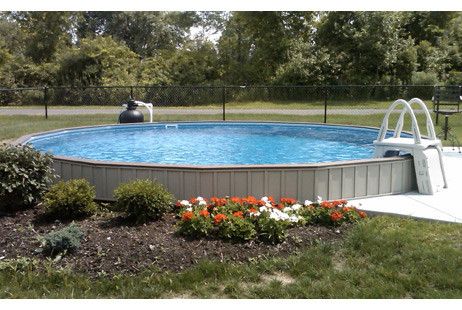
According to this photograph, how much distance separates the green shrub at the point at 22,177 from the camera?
19.1ft

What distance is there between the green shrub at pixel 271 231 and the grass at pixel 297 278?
31 centimetres

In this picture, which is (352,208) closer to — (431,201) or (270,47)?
(431,201)

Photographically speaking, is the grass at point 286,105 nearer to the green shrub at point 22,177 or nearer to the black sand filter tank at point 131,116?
the black sand filter tank at point 131,116

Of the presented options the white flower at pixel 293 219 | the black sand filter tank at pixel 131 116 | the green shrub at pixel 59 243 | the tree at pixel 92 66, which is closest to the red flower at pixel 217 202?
the white flower at pixel 293 219

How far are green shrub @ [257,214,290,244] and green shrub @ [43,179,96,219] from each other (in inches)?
79.2

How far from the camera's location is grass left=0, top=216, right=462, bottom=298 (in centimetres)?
405

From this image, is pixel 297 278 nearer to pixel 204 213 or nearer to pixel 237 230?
pixel 237 230

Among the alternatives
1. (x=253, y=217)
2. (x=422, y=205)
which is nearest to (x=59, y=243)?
(x=253, y=217)

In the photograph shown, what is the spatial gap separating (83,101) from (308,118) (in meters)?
11.9

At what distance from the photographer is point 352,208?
227 inches

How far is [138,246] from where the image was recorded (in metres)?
4.82

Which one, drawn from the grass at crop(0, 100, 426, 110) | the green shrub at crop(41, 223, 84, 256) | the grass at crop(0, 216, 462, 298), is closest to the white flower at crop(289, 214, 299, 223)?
the grass at crop(0, 216, 462, 298)

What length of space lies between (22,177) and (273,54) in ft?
81.6

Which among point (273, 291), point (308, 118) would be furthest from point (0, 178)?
point (308, 118)
